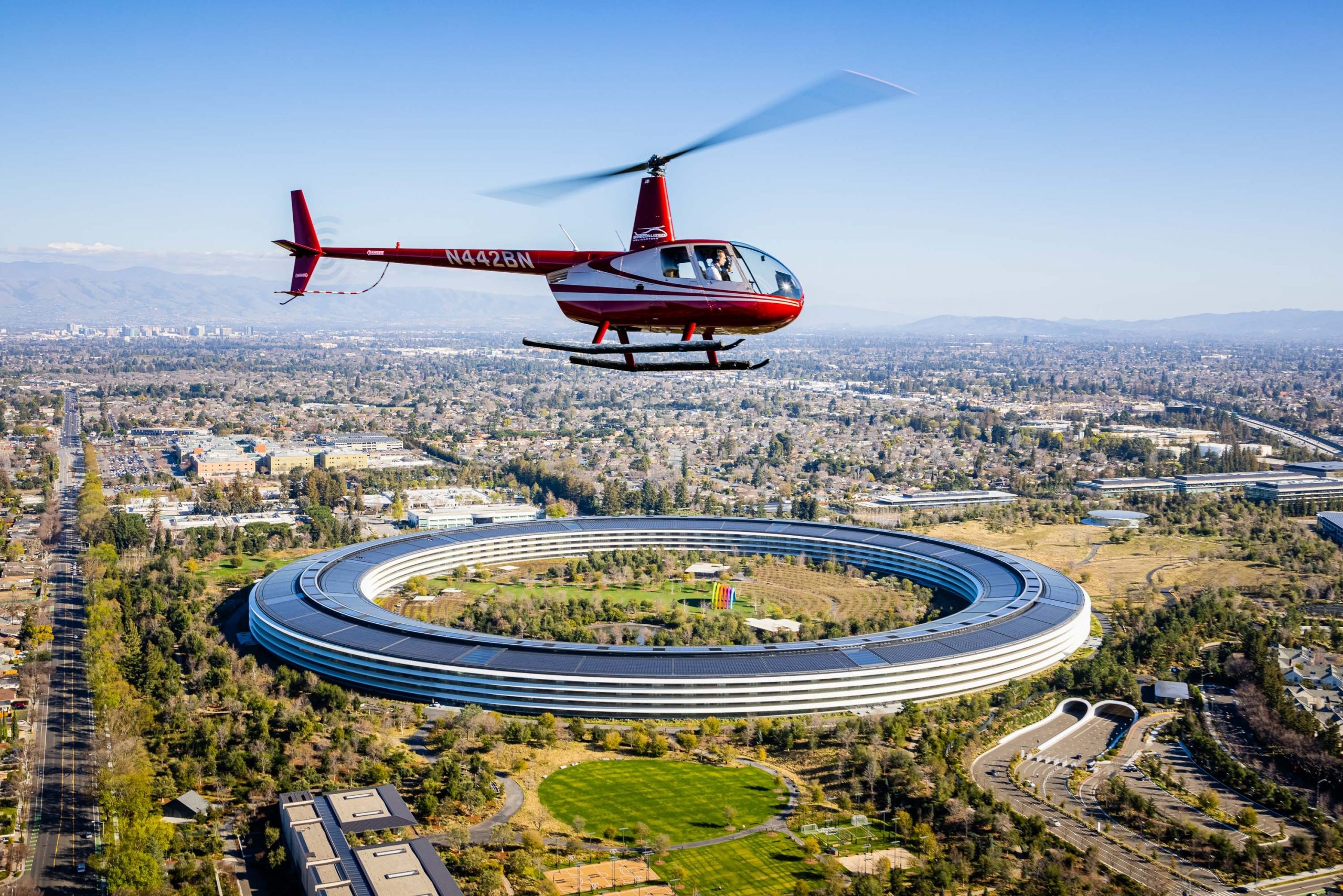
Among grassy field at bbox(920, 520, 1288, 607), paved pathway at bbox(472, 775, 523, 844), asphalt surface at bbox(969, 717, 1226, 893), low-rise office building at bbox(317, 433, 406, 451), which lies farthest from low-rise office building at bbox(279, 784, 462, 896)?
low-rise office building at bbox(317, 433, 406, 451)

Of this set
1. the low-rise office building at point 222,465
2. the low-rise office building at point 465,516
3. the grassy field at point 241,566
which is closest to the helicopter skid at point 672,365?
the grassy field at point 241,566

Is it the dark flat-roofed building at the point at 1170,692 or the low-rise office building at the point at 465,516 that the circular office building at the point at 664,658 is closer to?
the dark flat-roofed building at the point at 1170,692

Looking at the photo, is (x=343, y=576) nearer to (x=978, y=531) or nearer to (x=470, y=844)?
(x=470, y=844)

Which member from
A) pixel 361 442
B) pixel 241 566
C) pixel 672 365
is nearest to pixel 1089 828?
pixel 672 365

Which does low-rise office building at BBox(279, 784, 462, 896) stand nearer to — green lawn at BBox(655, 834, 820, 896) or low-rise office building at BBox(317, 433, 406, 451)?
green lawn at BBox(655, 834, 820, 896)

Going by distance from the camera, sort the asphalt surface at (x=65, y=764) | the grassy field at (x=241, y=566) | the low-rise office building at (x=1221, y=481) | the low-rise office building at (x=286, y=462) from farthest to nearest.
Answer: the low-rise office building at (x=286, y=462)
the low-rise office building at (x=1221, y=481)
the grassy field at (x=241, y=566)
the asphalt surface at (x=65, y=764)

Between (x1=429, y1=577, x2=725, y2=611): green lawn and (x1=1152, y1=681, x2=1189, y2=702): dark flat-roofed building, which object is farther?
(x1=429, y1=577, x2=725, y2=611): green lawn

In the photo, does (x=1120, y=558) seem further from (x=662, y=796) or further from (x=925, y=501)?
(x=662, y=796)
